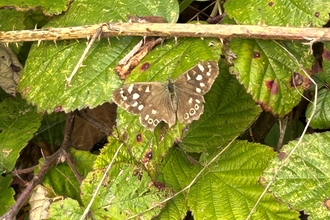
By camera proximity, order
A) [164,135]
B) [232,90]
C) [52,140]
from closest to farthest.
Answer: [164,135] < [232,90] < [52,140]

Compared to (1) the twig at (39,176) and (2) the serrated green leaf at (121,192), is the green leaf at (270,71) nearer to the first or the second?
(2) the serrated green leaf at (121,192)

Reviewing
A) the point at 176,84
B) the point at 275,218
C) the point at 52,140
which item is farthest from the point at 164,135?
the point at 52,140

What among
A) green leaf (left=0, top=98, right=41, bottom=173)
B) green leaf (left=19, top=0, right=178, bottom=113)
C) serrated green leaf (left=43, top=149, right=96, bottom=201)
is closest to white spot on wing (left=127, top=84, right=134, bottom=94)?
green leaf (left=19, top=0, right=178, bottom=113)

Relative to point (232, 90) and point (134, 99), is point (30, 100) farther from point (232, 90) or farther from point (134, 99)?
point (232, 90)

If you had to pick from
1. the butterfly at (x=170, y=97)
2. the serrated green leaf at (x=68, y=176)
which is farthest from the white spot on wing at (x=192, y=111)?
the serrated green leaf at (x=68, y=176)

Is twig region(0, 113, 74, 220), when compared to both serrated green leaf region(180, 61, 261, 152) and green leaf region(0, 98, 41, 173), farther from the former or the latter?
serrated green leaf region(180, 61, 261, 152)
